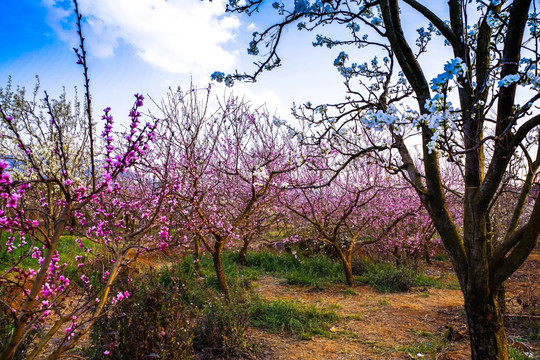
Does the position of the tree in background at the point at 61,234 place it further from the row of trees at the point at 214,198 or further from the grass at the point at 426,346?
the grass at the point at 426,346

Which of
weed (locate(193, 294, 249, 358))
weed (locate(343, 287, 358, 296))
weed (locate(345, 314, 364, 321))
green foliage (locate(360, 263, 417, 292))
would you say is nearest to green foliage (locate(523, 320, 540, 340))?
weed (locate(345, 314, 364, 321))

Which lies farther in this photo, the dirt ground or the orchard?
the dirt ground

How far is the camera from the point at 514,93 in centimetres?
276

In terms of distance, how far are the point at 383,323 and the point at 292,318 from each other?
1.60 meters

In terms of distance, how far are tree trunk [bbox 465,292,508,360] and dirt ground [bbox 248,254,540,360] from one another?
1077mm

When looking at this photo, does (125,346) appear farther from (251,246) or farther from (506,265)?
(251,246)

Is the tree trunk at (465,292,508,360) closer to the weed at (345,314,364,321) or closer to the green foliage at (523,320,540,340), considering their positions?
the green foliage at (523,320,540,340)

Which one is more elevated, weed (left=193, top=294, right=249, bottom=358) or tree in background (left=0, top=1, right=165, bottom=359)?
tree in background (left=0, top=1, right=165, bottom=359)

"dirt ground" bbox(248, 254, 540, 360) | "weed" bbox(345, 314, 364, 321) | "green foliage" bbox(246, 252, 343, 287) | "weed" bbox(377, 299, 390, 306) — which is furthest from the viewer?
"green foliage" bbox(246, 252, 343, 287)

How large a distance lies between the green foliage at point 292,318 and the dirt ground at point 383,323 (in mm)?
145

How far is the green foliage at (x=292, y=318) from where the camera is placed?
16.5ft

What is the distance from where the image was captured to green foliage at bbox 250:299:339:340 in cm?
501

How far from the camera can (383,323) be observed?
18.1 feet

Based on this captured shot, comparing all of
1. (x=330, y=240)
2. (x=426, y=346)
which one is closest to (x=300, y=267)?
(x=330, y=240)
